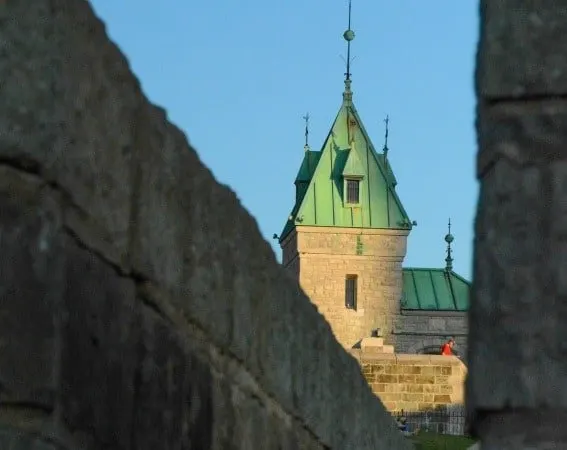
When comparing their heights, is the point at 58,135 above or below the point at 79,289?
above

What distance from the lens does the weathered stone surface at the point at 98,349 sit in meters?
2.49

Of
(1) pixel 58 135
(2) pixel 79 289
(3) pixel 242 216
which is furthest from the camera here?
(3) pixel 242 216

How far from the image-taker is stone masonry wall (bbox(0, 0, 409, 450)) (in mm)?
2318

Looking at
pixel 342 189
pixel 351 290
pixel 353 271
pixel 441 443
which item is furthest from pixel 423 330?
pixel 441 443

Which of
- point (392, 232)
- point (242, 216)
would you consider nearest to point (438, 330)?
point (392, 232)

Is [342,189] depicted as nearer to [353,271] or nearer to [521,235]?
[353,271]

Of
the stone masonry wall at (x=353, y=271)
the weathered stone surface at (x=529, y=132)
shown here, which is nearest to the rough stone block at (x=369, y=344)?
the stone masonry wall at (x=353, y=271)

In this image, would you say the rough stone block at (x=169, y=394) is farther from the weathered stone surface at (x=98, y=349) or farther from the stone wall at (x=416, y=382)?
the stone wall at (x=416, y=382)

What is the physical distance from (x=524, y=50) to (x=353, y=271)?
55.3m

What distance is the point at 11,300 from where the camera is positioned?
2299 millimetres

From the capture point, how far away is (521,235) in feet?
7.51

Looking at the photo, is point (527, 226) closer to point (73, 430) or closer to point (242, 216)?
point (73, 430)

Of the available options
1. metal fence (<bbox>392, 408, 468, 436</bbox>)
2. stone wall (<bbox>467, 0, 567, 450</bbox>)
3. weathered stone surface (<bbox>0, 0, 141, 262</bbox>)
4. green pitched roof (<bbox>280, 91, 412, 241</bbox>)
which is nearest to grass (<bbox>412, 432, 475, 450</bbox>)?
metal fence (<bbox>392, 408, 468, 436</bbox>)

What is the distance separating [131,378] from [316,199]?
5424 centimetres
